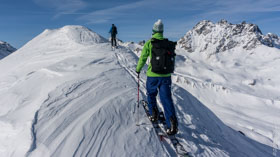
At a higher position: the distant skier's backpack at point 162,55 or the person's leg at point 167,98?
the distant skier's backpack at point 162,55

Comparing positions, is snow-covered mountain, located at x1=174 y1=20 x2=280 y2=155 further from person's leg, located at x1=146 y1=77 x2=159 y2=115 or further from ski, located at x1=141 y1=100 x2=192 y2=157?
person's leg, located at x1=146 y1=77 x2=159 y2=115

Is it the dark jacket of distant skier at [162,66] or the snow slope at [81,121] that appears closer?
the snow slope at [81,121]

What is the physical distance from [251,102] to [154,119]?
300ft

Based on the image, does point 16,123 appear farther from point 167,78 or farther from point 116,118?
point 167,78

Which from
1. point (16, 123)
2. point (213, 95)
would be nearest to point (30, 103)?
point (16, 123)

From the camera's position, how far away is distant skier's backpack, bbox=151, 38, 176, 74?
4789 mm

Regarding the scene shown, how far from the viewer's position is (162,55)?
189 inches

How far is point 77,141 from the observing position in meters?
4.40

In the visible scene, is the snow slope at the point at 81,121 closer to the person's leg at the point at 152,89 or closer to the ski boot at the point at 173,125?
the ski boot at the point at 173,125

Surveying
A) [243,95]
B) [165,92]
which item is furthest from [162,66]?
[243,95]

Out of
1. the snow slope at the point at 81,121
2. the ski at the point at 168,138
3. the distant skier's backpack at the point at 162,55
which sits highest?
the distant skier's backpack at the point at 162,55

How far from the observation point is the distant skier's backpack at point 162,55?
4.79 metres

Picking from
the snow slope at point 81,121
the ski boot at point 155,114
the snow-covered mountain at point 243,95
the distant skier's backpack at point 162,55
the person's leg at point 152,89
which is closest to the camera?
the snow slope at point 81,121

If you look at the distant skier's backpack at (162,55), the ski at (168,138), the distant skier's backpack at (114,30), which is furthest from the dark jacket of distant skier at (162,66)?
the distant skier's backpack at (114,30)
